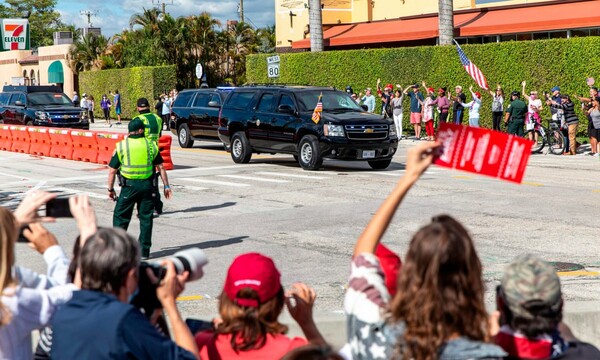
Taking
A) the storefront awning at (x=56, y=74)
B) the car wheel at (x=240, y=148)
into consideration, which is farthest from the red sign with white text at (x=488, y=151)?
the storefront awning at (x=56, y=74)

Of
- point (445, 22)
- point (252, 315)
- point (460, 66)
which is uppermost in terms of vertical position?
point (445, 22)

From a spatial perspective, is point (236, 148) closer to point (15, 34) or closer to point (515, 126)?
point (515, 126)

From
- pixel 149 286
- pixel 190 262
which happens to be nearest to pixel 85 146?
pixel 190 262

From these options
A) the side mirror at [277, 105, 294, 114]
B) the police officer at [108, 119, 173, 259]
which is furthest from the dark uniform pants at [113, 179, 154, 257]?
the side mirror at [277, 105, 294, 114]

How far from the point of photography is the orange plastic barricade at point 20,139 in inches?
1199

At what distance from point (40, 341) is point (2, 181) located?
17.8 m

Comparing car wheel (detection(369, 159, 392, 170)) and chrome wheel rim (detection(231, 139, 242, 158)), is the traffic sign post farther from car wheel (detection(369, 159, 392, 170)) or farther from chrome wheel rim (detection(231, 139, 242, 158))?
car wheel (detection(369, 159, 392, 170))

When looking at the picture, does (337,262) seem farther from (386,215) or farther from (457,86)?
(457,86)

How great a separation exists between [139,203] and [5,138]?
70.6ft

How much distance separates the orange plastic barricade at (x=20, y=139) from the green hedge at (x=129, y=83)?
17.5 m

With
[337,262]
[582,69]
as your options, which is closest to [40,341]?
[337,262]

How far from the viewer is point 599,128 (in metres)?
25.0

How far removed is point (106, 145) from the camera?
2567 centimetres

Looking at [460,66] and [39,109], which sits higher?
[460,66]
